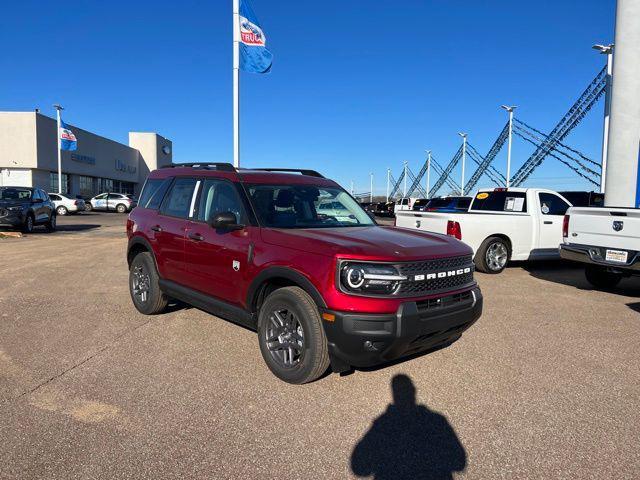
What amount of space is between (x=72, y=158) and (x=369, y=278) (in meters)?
53.7

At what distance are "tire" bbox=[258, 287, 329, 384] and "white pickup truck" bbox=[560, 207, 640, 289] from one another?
5.97 meters

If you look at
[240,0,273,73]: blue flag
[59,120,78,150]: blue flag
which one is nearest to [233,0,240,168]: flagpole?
[240,0,273,73]: blue flag

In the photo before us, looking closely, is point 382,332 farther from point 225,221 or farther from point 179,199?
point 179,199

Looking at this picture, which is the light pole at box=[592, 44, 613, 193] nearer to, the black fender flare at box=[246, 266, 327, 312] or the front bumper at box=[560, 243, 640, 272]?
the front bumper at box=[560, 243, 640, 272]

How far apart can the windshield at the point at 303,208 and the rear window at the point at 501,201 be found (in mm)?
6664

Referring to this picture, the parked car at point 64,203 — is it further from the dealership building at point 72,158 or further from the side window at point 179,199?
the side window at point 179,199

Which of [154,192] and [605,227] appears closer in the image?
[154,192]

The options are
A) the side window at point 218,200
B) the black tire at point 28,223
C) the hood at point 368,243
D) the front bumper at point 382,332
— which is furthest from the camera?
the black tire at point 28,223

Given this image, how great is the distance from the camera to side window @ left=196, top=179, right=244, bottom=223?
187 inches

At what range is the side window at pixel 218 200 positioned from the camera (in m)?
4.75

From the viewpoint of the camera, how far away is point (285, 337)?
4.06 meters

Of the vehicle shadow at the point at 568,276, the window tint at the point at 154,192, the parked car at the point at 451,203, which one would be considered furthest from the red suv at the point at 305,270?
the parked car at the point at 451,203

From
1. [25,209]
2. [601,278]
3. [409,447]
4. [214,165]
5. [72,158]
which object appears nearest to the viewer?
[409,447]

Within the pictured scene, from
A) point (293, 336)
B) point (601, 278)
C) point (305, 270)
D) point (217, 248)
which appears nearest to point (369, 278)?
point (305, 270)
